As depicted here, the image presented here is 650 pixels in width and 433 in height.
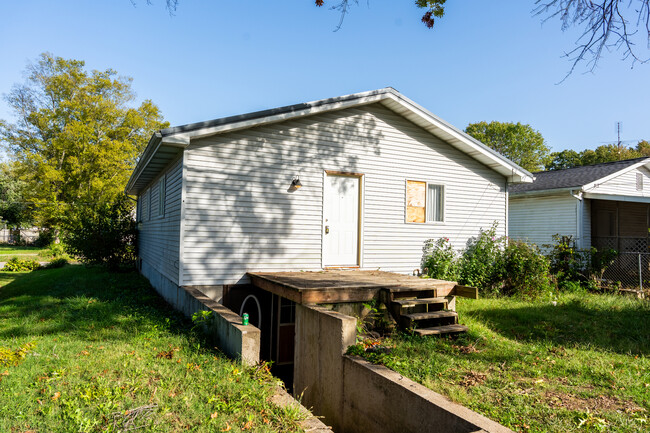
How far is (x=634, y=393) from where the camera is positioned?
393 centimetres

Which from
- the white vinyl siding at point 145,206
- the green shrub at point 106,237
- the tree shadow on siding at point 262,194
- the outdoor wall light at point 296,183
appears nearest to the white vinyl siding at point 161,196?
the tree shadow on siding at point 262,194

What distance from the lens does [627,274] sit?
1209cm

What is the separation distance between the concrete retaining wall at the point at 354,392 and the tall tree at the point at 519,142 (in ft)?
127

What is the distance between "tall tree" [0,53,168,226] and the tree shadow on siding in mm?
19992

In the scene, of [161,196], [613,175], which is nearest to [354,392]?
[161,196]

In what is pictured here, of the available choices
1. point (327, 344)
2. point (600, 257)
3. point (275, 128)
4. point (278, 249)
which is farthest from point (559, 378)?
point (600, 257)

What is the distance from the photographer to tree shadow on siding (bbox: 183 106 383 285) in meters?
7.22

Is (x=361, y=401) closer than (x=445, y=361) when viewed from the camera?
Yes

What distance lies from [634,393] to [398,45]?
4.87 m

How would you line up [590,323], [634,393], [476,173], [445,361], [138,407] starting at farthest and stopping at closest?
1. [476,173]
2. [590,323]
3. [445,361]
4. [634,393]
5. [138,407]

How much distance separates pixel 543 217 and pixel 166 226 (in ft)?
41.8

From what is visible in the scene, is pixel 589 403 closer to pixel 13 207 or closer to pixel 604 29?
pixel 604 29

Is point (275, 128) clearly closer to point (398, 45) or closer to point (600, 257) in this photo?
point (398, 45)

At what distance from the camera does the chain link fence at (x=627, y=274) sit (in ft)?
37.0
